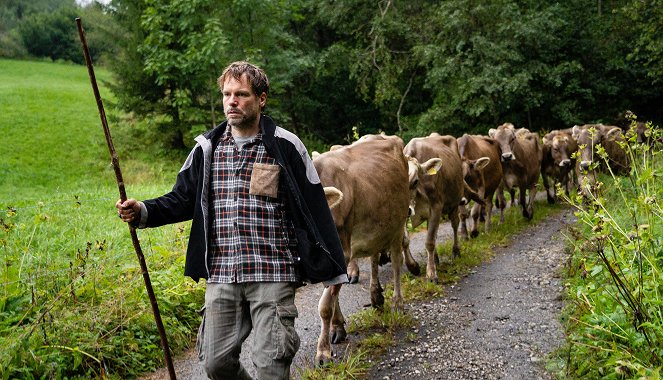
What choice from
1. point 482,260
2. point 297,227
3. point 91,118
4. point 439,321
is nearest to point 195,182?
point 297,227

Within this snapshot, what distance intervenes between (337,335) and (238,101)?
2.92 metres

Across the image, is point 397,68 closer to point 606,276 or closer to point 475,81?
point 475,81

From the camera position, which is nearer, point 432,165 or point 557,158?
point 432,165

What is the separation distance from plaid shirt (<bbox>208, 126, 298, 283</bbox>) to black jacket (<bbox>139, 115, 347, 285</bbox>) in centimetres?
5

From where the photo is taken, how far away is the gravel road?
16.0ft

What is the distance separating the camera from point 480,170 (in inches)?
424

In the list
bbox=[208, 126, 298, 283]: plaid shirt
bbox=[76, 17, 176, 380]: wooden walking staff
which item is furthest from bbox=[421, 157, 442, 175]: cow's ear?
bbox=[76, 17, 176, 380]: wooden walking staff

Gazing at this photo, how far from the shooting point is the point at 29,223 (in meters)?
8.55

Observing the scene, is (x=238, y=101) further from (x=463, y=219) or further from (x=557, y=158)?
(x=557, y=158)

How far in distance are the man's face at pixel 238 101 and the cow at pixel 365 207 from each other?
1.72 metres

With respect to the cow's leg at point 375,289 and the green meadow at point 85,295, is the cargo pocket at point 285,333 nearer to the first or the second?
the green meadow at point 85,295

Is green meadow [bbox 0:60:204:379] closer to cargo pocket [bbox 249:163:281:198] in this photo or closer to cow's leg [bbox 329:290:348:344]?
cow's leg [bbox 329:290:348:344]

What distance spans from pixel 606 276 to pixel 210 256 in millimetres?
3633

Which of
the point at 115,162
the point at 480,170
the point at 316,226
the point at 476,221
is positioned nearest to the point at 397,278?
the point at 316,226
